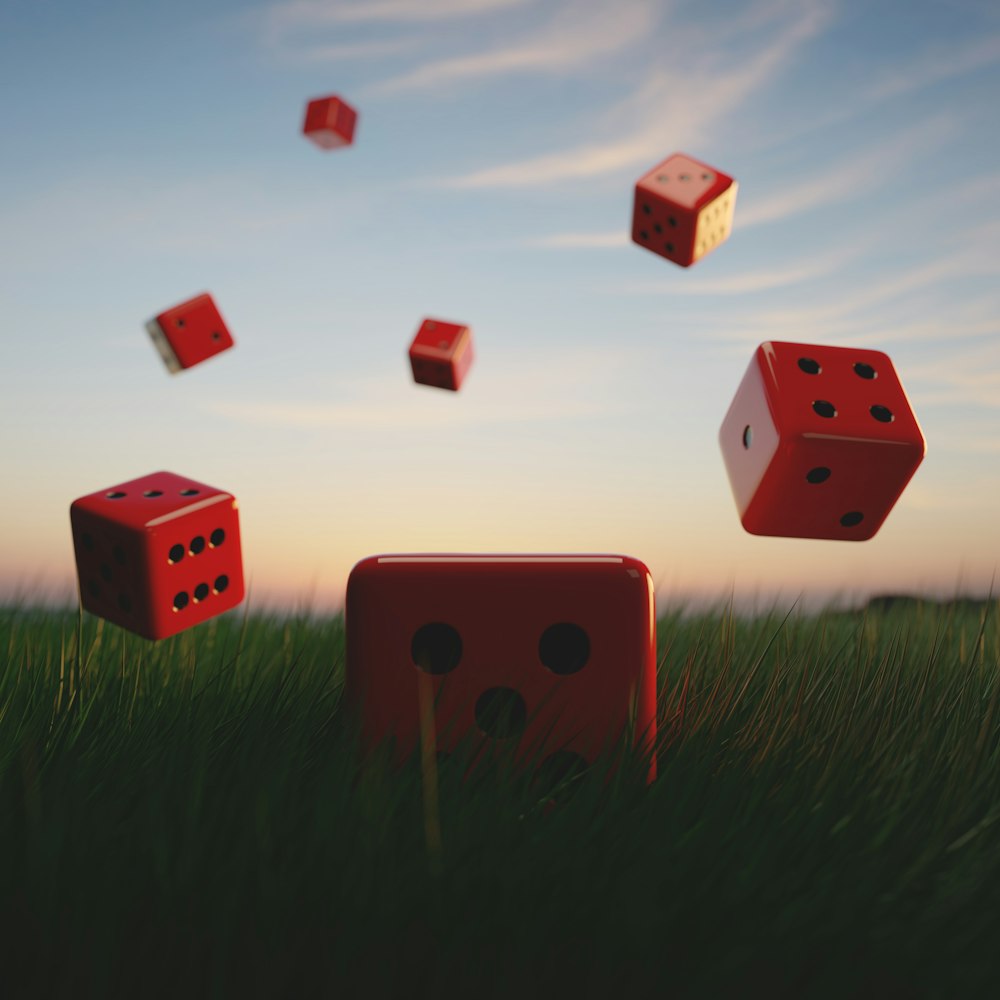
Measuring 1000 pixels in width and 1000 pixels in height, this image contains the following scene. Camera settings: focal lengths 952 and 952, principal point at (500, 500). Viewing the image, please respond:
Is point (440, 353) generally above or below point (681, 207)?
below

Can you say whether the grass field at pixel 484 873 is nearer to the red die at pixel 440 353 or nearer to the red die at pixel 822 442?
the red die at pixel 822 442

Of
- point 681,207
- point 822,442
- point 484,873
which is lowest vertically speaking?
point 484,873

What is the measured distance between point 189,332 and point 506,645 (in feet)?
11.3

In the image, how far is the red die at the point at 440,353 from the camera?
18.0ft

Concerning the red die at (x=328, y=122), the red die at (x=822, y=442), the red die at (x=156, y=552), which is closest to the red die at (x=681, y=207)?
the red die at (x=822, y=442)

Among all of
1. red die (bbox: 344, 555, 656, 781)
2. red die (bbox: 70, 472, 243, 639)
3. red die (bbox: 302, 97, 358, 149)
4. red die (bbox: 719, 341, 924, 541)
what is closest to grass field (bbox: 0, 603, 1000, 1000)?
red die (bbox: 344, 555, 656, 781)

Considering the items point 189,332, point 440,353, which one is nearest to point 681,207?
point 440,353

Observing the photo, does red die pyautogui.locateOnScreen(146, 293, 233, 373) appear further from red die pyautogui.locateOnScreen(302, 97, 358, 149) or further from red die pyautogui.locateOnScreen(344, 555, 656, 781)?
red die pyautogui.locateOnScreen(344, 555, 656, 781)

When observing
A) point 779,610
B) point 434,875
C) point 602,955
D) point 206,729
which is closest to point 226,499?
point 206,729

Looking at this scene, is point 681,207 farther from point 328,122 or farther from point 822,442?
point 328,122

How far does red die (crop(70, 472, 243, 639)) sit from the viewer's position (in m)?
2.32

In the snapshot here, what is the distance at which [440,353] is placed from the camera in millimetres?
5496

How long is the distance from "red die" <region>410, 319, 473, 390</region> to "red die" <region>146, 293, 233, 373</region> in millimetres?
1154

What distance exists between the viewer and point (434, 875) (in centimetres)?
136
